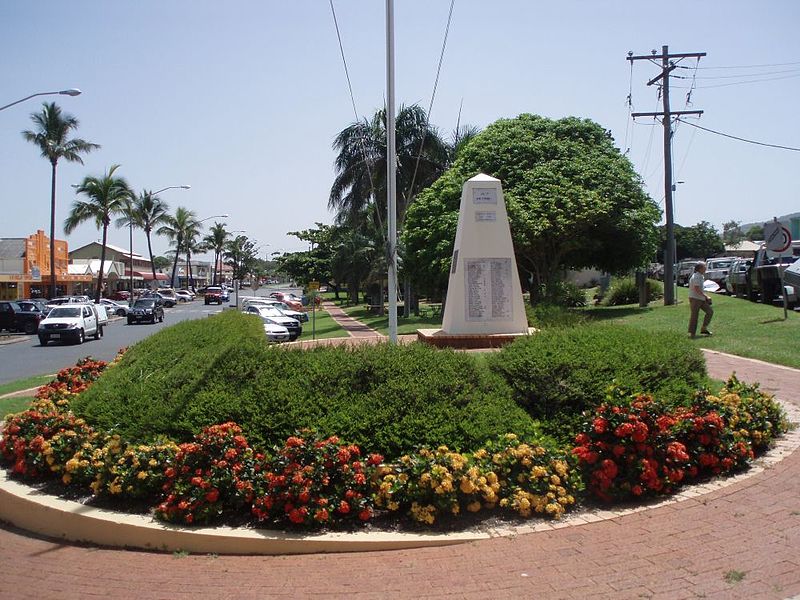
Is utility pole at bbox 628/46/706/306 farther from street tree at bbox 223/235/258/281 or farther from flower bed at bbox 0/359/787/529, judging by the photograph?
street tree at bbox 223/235/258/281

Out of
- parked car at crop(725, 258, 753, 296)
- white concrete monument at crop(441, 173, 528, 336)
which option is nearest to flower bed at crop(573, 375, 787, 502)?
white concrete monument at crop(441, 173, 528, 336)

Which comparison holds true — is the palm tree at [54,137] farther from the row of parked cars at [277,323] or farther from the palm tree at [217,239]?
the palm tree at [217,239]

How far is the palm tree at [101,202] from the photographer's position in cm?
5494

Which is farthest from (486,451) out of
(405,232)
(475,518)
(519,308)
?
(405,232)

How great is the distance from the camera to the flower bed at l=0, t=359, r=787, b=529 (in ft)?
16.4

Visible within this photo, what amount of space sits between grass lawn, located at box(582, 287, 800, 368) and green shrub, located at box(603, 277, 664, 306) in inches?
171

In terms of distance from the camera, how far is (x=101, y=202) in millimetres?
55062

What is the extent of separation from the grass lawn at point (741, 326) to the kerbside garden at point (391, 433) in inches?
137

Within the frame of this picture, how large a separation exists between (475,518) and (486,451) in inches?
22.2

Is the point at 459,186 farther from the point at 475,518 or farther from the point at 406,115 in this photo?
the point at 475,518

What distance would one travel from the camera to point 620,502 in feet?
17.8

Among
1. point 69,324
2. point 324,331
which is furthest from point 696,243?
point 69,324

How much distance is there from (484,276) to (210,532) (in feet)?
30.4

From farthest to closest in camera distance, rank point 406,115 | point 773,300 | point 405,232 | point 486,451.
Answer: point 406,115, point 405,232, point 773,300, point 486,451
